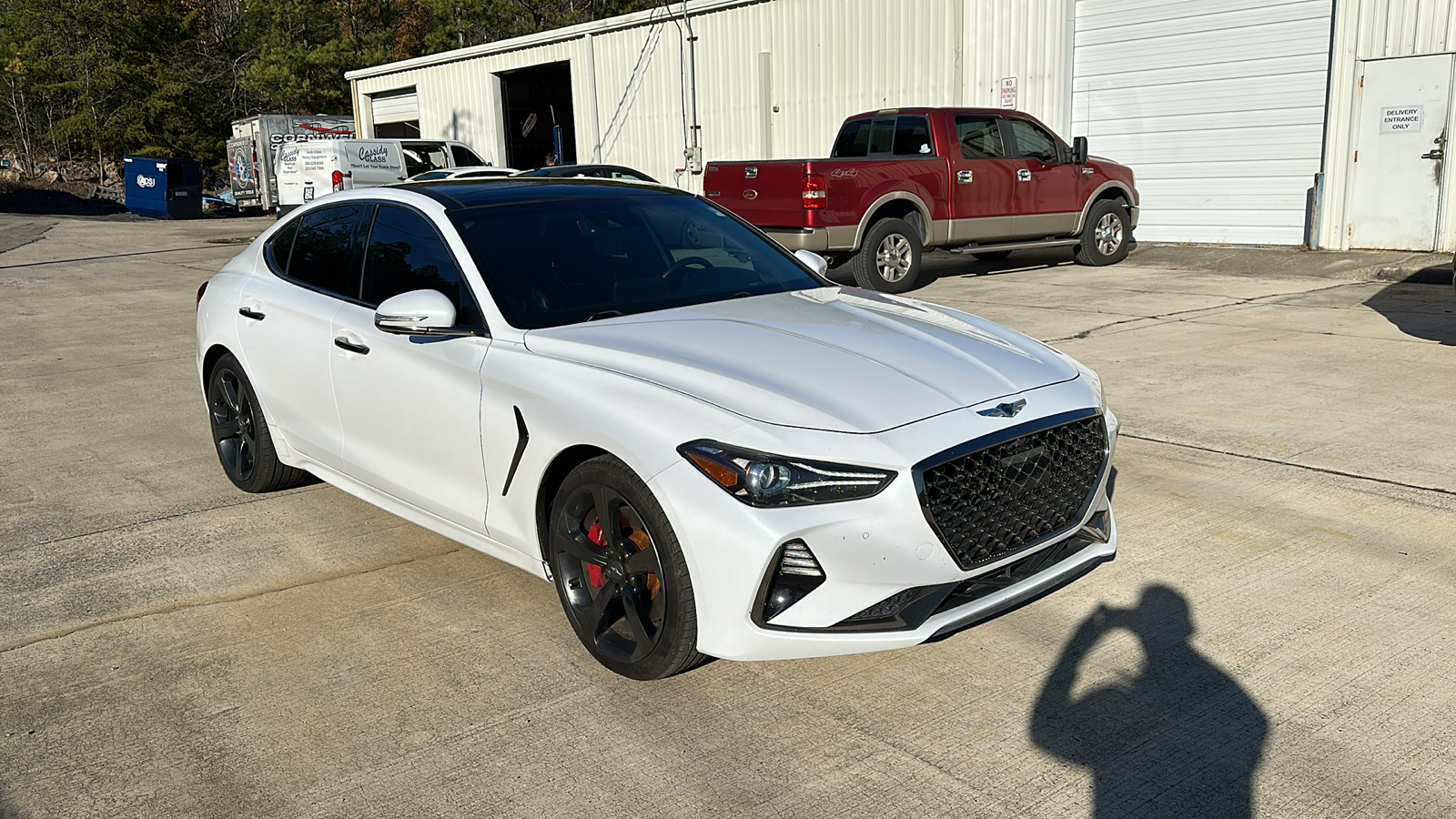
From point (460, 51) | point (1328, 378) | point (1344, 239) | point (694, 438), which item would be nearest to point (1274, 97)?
point (1344, 239)

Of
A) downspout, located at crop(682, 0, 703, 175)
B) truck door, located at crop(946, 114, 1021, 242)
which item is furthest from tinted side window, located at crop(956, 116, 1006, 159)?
downspout, located at crop(682, 0, 703, 175)

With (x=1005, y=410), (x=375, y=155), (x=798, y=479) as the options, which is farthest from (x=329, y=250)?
(x=375, y=155)

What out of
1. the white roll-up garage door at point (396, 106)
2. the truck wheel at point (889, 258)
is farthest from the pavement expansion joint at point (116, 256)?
the truck wheel at point (889, 258)

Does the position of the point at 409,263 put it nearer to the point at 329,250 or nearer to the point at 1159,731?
the point at 329,250

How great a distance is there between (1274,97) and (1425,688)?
582 inches

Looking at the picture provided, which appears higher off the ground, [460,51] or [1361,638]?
[460,51]

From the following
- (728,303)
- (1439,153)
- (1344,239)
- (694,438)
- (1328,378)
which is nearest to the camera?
(694,438)

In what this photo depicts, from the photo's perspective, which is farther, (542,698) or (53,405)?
(53,405)

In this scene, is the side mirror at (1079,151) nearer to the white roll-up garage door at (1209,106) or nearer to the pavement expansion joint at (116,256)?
the white roll-up garage door at (1209,106)

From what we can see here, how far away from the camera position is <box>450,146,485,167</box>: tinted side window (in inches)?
1035

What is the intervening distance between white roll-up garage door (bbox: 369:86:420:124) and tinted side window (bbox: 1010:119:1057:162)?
24880mm

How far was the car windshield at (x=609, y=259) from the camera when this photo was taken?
438 centimetres

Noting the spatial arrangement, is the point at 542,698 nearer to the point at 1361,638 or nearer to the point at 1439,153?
the point at 1361,638

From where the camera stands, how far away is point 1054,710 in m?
3.48
